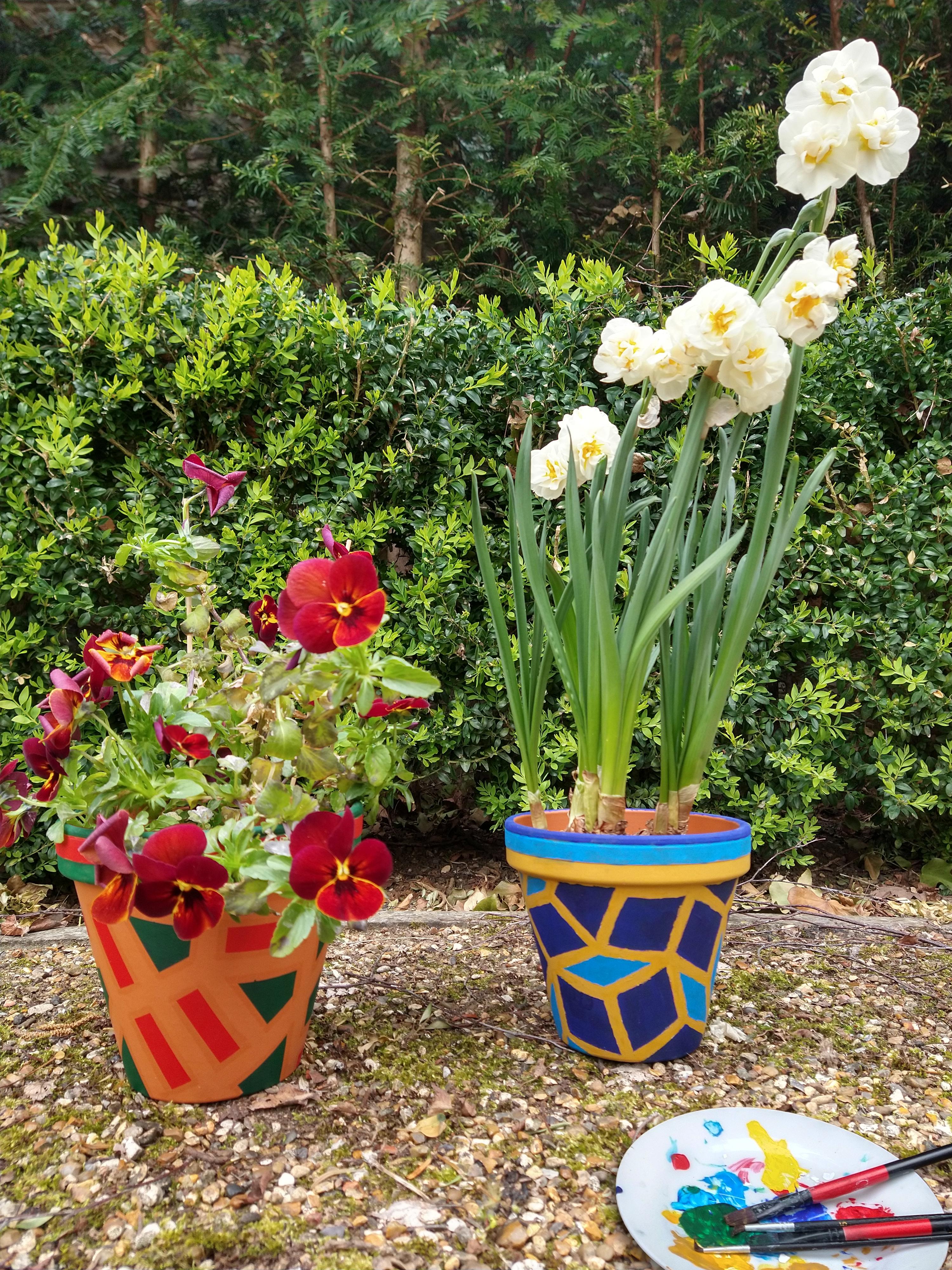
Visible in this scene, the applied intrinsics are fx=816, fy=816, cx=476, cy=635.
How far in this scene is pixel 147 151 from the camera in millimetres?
3906

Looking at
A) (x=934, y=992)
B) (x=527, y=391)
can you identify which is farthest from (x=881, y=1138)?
(x=527, y=391)

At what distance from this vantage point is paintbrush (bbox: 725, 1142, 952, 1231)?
75 centimetres

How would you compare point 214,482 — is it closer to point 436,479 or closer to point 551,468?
point 551,468

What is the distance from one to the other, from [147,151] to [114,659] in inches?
154

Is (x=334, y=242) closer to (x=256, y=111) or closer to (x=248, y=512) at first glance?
(x=256, y=111)

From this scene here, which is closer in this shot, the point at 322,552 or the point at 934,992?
the point at 934,992

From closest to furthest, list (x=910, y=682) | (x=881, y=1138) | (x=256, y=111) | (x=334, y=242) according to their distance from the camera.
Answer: (x=881, y=1138)
(x=910, y=682)
(x=334, y=242)
(x=256, y=111)

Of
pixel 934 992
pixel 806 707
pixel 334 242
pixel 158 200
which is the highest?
pixel 158 200

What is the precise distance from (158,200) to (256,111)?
757 mm

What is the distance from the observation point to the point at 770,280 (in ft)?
3.48

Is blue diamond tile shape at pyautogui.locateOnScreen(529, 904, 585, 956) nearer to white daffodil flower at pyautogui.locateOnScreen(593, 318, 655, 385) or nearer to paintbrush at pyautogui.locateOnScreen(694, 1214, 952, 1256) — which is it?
paintbrush at pyautogui.locateOnScreen(694, 1214, 952, 1256)

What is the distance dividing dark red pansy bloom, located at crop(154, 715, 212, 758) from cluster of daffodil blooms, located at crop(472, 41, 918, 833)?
418 mm

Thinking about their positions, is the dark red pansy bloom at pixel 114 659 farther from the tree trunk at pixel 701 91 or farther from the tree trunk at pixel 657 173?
the tree trunk at pixel 701 91

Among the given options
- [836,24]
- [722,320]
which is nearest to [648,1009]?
[722,320]
